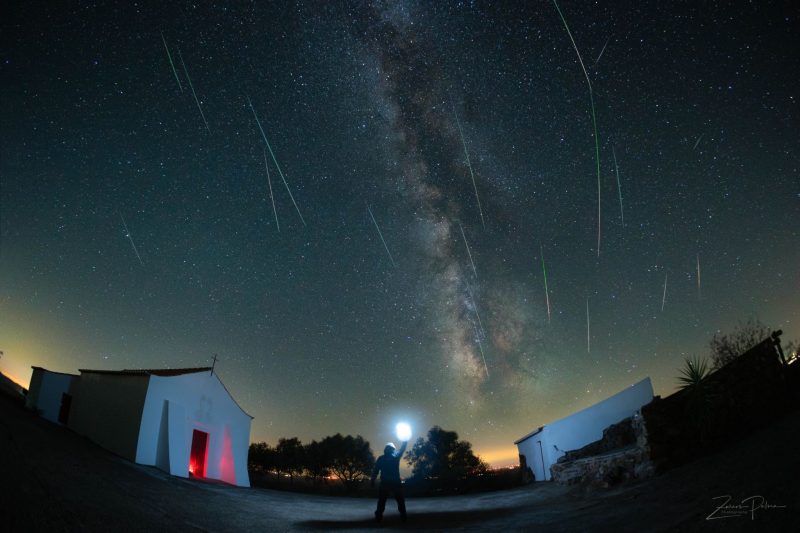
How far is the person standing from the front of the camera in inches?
313

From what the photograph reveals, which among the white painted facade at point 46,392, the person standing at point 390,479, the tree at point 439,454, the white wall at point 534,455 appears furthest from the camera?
the tree at point 439,454

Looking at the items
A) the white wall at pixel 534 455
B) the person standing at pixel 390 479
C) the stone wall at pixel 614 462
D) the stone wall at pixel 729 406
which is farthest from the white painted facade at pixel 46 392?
the stone wall at pixel 729 406

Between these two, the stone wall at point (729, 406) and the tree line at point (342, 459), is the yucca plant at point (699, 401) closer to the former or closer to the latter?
the stone wall at point (729, 406)

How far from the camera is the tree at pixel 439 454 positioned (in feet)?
151

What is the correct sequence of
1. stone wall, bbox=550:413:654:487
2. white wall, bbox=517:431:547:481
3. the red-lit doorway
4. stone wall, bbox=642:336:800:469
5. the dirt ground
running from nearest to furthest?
the dirt ground, stone wall, bbox=642:336:800:469, stone wall, bbox=550:413:654:487, the red-lit doorway, white wall, bbox=517:431:547:481

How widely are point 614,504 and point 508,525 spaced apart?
232cm

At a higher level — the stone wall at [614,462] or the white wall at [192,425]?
the white wall at [192,425]

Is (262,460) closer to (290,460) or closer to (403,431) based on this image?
(290,460)

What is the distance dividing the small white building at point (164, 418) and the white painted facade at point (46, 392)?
6 cm

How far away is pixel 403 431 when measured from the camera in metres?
8.55

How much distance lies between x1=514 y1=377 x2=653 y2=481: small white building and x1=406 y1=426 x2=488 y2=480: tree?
23393 millimetres

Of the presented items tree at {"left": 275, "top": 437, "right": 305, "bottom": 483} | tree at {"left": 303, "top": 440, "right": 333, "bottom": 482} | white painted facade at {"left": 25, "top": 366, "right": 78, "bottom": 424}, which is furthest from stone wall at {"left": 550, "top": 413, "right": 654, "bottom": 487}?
tree at {"left": 275, "top": 437, "right": 305, "bottom": 483}

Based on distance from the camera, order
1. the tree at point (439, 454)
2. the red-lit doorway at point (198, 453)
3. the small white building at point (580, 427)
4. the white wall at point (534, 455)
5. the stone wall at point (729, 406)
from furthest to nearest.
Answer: the tree at point (439, 454) → the white wall at point (534, 455) → the red-lit doorway at point (198, 453) → the small white building at point (580, 427) → the stone wall at point (729, 406)

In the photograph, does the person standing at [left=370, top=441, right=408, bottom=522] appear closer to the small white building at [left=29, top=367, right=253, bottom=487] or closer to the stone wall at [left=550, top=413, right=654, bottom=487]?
the stone wall at [left=550, top=413, right=654, bottom=487]
